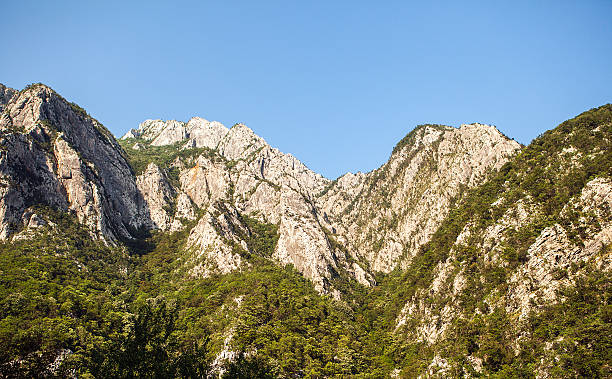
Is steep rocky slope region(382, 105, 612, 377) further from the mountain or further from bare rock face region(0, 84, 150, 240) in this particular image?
bare rock face region(0, 84, 150, 240)

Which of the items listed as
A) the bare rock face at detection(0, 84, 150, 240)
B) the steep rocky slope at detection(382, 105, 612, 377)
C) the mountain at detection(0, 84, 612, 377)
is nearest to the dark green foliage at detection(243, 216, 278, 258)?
the mountain at detection(0, 84, 612, 377)

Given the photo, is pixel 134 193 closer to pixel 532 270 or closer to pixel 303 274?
pixel 303 274

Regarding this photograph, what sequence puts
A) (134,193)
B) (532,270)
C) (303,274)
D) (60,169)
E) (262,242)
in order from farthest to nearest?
(134,193) → (262,242) → (303,274) → (60,169) → (532,270)

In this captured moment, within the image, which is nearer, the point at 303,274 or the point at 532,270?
the point at 532,270

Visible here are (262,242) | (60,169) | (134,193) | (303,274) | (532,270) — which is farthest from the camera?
(134,193)

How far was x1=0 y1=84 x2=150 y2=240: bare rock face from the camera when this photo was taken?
131600 mm

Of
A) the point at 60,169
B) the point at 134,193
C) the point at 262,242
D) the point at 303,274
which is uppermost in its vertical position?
the point at 134,193

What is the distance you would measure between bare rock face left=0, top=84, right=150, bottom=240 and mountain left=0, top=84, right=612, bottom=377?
75 centimetres

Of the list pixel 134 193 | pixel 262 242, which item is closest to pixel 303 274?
pixel 262 242

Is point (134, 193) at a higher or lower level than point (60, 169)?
higher

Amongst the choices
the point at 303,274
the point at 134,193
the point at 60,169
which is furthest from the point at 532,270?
the point at 134,193

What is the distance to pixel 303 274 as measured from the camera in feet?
537

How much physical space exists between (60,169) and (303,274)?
118 meters

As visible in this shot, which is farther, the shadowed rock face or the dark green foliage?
the dark green foliage
